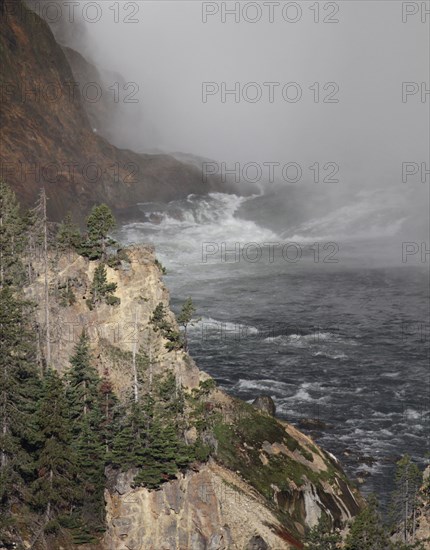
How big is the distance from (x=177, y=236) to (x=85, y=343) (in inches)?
4097

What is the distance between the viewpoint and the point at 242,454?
50.1 metres

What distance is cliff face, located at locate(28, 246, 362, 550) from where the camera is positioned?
139ft

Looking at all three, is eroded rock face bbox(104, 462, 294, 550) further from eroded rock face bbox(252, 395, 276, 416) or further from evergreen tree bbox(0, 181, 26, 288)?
eroded rock face bbox(252, 395, 276, 416)

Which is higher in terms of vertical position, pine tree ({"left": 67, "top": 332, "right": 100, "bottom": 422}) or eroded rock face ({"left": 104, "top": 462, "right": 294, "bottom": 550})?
pine tree ({"left": 67, "top": 332, "right": 100, "bottom": 422})

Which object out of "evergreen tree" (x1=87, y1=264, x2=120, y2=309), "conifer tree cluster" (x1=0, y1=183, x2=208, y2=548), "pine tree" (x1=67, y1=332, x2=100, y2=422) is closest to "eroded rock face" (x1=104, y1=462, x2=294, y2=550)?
"conifer tree cluster" (x1=0, y1=183, x2=208, y2=548)

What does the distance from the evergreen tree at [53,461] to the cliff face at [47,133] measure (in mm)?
78954

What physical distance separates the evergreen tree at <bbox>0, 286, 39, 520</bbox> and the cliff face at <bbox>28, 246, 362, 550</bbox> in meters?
5.05

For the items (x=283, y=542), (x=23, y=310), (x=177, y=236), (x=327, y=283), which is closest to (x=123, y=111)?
(x=177, y=236)

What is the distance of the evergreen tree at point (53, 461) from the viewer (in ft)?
128

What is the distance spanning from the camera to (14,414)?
133 ft

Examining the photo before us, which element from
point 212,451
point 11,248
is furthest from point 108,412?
point 11,248

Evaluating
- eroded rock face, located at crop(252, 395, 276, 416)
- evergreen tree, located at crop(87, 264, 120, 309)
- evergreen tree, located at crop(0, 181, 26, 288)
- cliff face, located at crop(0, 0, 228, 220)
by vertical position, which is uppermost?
cliff face, located at crop(0, 0, 228, 220)

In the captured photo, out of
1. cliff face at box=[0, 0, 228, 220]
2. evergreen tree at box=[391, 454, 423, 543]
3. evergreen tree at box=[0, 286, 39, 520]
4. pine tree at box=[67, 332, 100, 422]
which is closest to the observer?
evergreen tree at box=[0, 286, 39, 520]

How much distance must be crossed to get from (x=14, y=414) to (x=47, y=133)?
95.4 m
